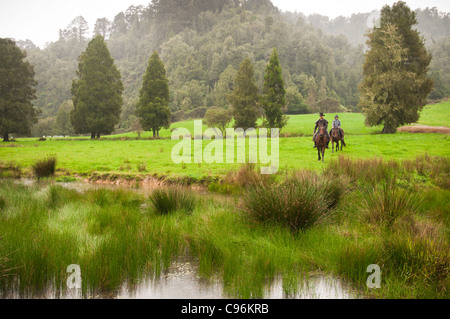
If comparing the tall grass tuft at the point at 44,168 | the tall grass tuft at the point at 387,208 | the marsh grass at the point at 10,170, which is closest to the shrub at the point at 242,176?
the tall grass tuft at the point at 387,208

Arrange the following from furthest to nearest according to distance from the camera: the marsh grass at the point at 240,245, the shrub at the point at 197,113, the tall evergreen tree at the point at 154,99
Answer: the shrub at the point at 197,113, the tall evergreen tree at the point at 154,99, the marsh grass at the point at 240,245

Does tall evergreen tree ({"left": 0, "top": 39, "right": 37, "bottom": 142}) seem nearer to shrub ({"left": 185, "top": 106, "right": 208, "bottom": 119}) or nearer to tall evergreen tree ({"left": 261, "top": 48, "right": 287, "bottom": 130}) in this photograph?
tall evergreen tree ({"left": 261, "top": 48, "right": 287, "bottom": 130})

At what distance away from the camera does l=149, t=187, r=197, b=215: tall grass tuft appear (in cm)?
798

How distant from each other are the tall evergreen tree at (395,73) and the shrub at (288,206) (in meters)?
29.5

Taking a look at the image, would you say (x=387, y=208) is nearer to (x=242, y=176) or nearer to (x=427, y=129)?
(x=242, y=176)

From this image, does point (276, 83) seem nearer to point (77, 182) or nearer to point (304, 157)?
point (304, 157)

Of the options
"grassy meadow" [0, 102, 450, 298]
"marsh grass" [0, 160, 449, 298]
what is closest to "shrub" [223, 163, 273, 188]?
"grassy meadow" [0, 102, 450, 298]

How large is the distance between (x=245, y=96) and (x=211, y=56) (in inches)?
3179

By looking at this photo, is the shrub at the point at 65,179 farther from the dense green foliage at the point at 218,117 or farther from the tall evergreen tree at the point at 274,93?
the dense green foliage at the point at 218,117

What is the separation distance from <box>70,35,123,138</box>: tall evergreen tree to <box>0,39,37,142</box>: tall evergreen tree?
5.72 m

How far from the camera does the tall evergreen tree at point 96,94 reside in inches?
1574

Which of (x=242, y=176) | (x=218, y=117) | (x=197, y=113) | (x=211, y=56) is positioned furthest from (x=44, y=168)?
(x=211, y=56)

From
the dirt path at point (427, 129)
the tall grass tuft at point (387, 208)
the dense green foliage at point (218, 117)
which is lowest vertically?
the tall grass tuft at point (387, 208)
